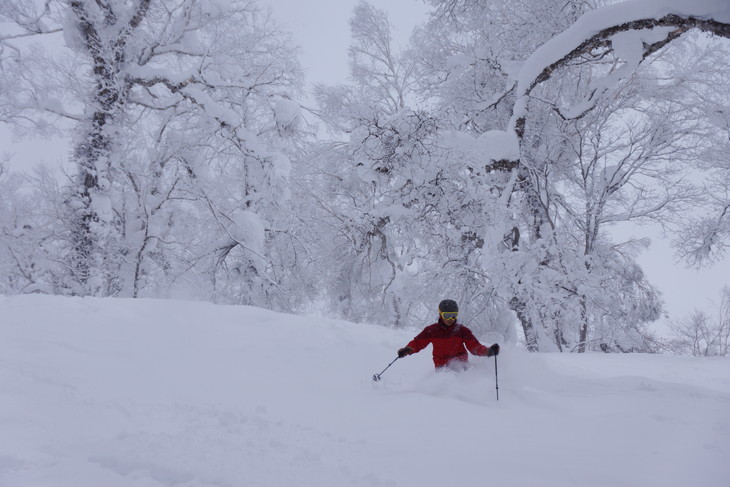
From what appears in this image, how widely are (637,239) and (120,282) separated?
13.0 meters

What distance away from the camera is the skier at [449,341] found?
4.40 meters

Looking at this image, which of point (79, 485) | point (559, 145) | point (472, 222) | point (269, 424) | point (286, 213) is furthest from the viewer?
point (286, 213)

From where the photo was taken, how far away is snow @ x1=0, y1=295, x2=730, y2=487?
Result: 6.54ft

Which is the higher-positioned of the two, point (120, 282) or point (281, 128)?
point (281, 128)

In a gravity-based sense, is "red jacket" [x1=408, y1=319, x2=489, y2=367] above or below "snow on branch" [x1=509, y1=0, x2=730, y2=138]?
below

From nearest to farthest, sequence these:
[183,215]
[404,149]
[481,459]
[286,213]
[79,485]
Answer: [79,485]
[481,459]
[404,149]
[286,213]
[183,215]

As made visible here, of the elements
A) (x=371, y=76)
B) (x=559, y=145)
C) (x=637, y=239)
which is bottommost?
(x=637, y=239)

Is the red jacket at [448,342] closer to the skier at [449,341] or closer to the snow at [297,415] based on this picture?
the skier at [449,341]

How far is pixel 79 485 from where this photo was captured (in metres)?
1.77

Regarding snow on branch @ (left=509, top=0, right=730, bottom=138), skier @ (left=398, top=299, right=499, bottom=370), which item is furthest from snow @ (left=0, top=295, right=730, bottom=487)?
snow on branch @ (left=509, top=0, right=730, bottom=138)

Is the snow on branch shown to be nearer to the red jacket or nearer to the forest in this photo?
the forest

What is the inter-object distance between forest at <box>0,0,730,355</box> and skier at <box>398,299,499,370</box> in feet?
9.90

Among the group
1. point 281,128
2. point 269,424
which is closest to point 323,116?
point 281,128

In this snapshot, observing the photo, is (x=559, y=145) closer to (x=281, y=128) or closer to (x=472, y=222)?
(x=472, y=222)
